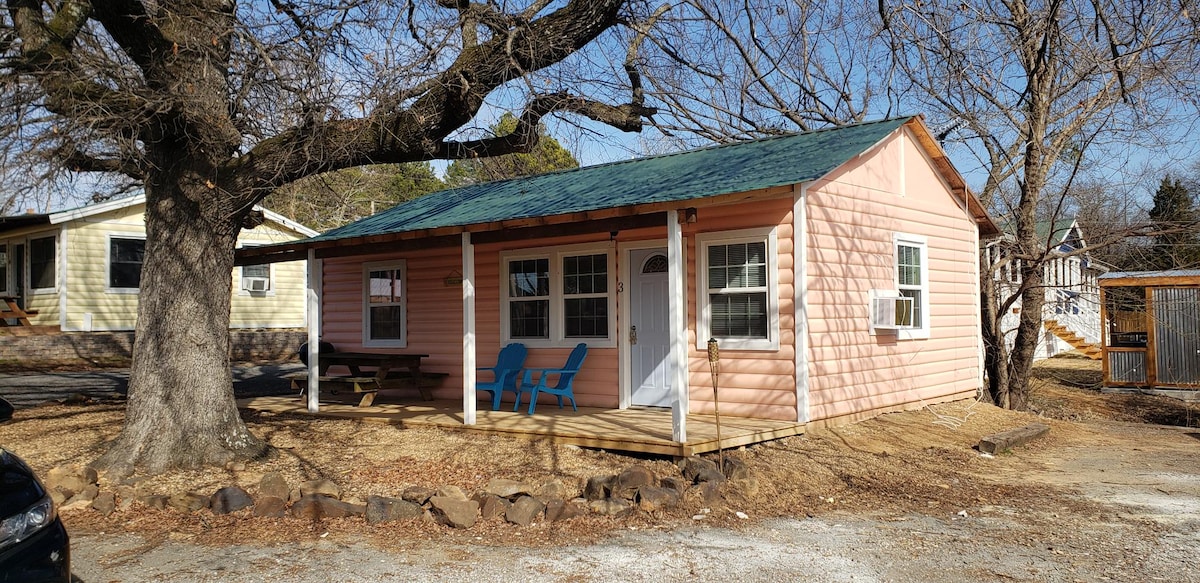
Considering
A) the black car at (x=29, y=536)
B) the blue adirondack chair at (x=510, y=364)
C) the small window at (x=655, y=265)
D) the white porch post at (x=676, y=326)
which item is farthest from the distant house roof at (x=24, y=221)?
the black car at (x=29, y=536)

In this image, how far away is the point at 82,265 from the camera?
64.9ft

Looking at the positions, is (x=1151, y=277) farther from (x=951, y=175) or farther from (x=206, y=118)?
(x=206, y=118)

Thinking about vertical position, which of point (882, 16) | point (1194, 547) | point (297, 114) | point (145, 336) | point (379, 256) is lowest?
point (1194, 547)

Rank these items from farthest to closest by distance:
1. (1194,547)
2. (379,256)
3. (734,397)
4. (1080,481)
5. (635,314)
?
(379,256)
(635,314)
(734,397)
(1080,481)
(1194,547)

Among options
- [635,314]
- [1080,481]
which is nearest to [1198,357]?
[1080,481]

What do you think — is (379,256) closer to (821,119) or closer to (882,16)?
(882,16)

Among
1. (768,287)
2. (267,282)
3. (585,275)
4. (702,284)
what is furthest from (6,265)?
(768,287)

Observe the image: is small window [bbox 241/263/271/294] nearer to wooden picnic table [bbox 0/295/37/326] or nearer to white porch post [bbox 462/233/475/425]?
wooden picnic table [bbox 0/295/37/326]

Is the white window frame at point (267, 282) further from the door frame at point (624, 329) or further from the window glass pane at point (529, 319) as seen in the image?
the door frame at point (624, 329)

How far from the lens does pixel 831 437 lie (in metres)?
9.22

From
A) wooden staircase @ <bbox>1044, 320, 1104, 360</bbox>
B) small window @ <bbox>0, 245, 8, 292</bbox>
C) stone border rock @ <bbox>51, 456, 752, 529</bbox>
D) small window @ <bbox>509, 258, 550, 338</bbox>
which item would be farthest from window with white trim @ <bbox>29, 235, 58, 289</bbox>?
wooden staircase @ <bbox>1044, 320, 1104, 360</bbox>

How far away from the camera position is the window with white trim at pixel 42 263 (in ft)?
66.6

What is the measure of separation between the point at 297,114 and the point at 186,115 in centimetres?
89

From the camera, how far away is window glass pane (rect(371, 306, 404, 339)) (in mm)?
13375
